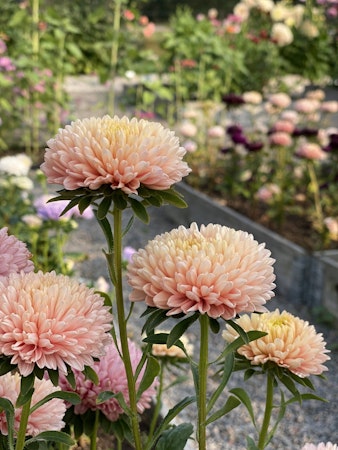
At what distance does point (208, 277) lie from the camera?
788 millimetres

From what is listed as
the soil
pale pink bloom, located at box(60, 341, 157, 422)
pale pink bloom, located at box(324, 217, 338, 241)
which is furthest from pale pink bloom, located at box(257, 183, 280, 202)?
pale pink bloom, located at box(60, 341, 157, 422)

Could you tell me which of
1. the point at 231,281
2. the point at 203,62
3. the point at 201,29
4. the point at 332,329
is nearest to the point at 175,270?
the point at 231,281

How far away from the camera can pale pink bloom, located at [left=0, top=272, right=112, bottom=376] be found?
2.51ft

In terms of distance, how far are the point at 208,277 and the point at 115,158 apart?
0.53ft

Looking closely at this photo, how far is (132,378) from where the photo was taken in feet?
3.08

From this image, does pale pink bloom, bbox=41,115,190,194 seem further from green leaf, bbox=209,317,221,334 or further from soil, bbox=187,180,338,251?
soil, bbox=187,180,338,251

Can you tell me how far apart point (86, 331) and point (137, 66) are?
509cm

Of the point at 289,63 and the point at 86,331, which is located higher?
the point at 86,331

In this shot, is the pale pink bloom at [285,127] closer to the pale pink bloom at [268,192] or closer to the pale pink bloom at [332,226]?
the pale pink bloom at [268,192]

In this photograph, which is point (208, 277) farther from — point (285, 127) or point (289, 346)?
point (285, 127)

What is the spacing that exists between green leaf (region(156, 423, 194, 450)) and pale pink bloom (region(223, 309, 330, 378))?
120 millimetres

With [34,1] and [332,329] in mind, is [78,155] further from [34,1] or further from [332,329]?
[34,1]

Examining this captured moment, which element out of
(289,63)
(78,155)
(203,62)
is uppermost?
(78,155)

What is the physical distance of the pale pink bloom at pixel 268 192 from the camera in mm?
4332
